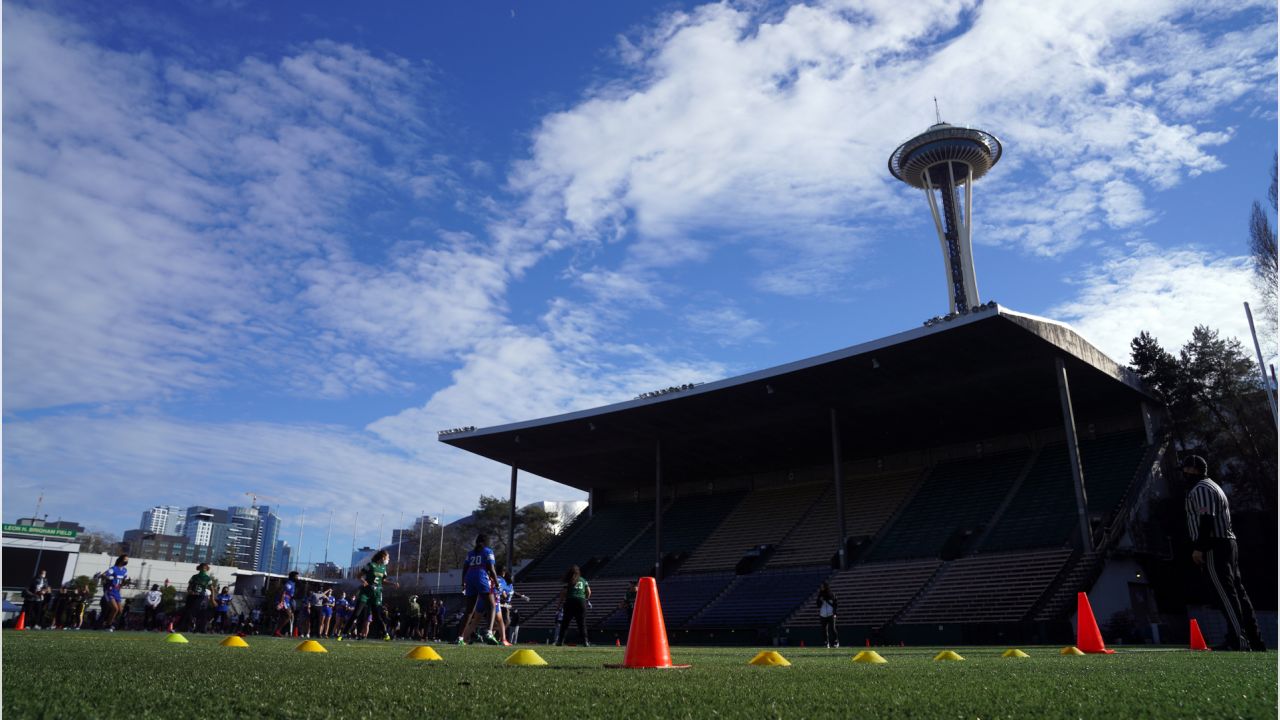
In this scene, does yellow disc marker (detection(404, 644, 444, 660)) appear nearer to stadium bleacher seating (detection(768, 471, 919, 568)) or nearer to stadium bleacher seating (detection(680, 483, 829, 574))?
stadium bleacher seating (detection(768, 471, 919, 568))

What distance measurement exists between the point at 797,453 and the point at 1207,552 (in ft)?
93.5

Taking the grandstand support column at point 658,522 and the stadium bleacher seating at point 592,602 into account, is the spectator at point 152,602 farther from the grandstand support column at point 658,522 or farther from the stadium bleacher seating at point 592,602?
the grandstand support column at point 658,522

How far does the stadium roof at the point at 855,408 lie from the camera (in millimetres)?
23594

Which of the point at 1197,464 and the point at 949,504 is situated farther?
the point at 949,504

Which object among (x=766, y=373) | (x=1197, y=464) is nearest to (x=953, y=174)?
(x=766, y=373)

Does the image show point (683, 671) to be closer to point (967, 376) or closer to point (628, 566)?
point (967, 376)

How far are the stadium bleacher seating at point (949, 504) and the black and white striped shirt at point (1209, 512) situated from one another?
20.0 meters

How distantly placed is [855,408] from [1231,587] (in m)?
22.5

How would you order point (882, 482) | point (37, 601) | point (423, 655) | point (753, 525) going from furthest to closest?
point (753, 525) < point (882, 482) < point (37, 601) < point (423, 655)

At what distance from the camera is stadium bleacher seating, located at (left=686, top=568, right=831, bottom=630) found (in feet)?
86.2

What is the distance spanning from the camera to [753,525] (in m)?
34.5

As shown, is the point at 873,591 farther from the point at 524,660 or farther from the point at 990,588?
the point at 524,660

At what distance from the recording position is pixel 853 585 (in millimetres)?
25750

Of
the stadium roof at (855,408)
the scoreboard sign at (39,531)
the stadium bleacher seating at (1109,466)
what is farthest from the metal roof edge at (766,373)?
the scoreboard sign at (39,531)
